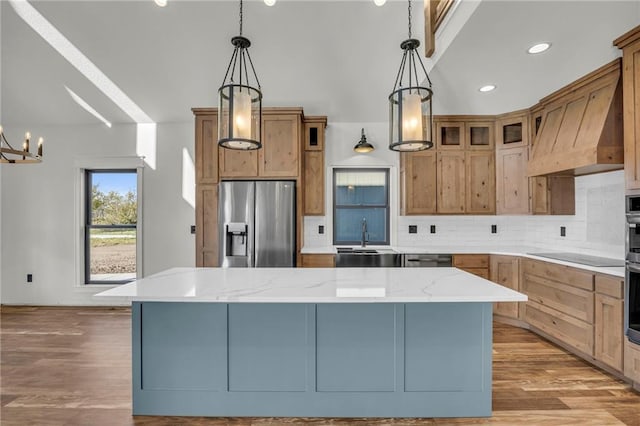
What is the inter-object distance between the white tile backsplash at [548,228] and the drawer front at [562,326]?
33.0 inches

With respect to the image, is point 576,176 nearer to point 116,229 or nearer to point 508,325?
point 508,325

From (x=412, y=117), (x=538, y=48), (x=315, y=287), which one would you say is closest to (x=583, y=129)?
(x=538, y=48)

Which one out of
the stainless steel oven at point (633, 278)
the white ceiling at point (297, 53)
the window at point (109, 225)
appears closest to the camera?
the stainless steel oven at point (633, 278)

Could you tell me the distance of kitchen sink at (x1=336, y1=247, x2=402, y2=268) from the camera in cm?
377

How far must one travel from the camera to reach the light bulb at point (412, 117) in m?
1.83

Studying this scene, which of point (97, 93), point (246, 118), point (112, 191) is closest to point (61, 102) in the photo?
point (97, 93)

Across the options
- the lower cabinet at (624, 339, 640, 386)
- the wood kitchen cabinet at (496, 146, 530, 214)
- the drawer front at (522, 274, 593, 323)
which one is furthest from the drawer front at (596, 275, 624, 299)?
the wood kitchen cabinet at (496, 146, 530, 214)

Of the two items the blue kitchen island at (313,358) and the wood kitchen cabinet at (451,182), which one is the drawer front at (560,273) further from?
the blue kitchen island at (313,358)

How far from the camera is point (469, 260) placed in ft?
12.6

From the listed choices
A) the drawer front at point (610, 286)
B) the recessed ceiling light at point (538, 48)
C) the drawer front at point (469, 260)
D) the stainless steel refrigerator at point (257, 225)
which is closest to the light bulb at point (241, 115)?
the stainless steel refrigerator at point (257, 225)

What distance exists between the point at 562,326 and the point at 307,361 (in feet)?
8.39

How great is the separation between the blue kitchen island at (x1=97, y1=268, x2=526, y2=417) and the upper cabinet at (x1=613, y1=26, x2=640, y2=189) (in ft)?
5.46

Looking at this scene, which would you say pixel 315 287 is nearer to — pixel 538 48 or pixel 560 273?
pixel 560 273

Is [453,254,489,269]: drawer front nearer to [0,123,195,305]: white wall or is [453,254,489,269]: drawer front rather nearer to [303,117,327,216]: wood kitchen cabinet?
[303,117,327,216]: wood kitchen cabinet
